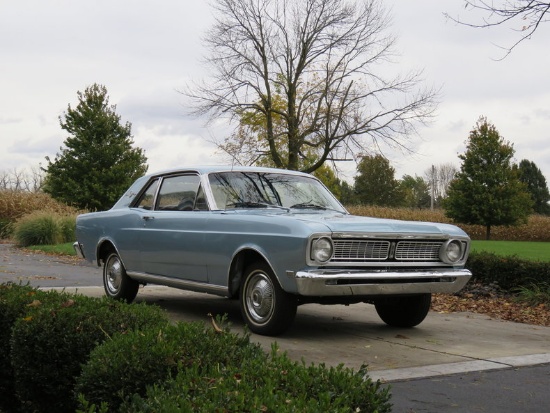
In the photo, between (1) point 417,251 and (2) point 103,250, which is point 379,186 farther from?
(1) point 417,251

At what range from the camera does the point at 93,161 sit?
4212 cm

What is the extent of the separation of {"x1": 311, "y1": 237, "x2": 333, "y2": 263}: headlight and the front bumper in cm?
10

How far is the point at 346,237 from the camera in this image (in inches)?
259

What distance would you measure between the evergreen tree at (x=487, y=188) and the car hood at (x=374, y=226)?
45.7m

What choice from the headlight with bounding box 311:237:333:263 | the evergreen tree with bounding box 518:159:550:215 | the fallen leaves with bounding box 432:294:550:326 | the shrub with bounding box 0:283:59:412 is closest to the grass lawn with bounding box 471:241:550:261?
the fallen leaves with bounding box 432:294:550:326

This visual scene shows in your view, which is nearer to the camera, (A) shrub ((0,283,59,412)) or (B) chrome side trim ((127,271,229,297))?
(A) shrub ((0,283,59,412))

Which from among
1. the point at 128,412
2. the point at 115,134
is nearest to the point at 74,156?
the point at 115,134

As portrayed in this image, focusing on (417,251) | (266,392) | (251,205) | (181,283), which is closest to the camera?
(266,392)

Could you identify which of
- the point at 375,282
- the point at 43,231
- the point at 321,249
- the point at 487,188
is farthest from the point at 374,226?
the point at 487,188

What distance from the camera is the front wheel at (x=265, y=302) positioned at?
267 inches

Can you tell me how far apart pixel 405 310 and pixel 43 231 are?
68.0 ft

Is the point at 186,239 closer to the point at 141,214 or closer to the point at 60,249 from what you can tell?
the point at 141,214

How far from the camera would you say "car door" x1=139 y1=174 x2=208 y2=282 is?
780 centimetres

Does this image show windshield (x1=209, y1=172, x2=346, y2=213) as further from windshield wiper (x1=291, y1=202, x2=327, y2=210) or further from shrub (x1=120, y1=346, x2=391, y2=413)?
shrub (x1=120, y1=346, x2=391, y2=413)
